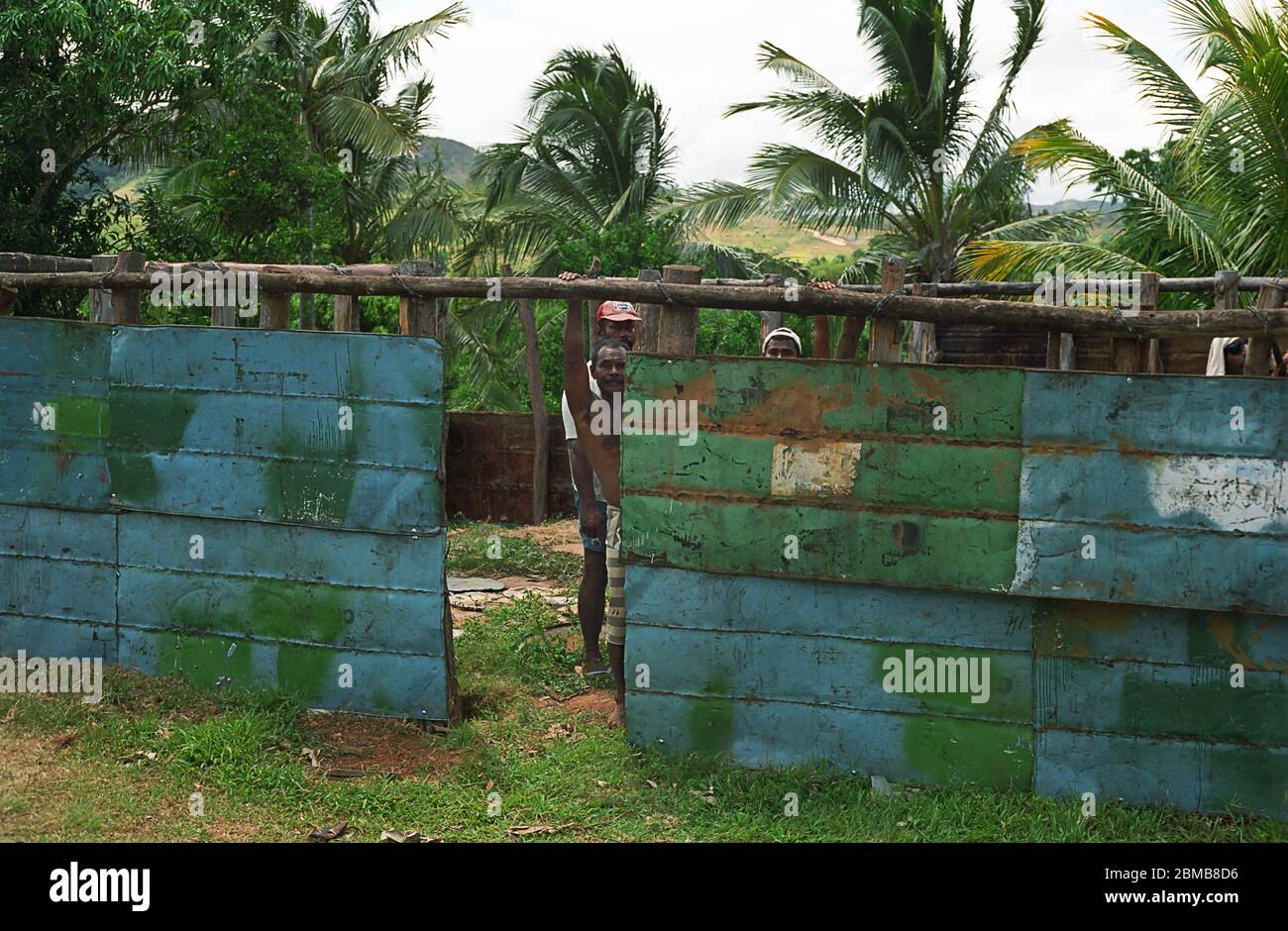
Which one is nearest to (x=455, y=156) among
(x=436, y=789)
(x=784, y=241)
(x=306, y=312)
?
(x=784, y=241)

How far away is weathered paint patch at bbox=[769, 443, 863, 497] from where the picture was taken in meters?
5.29

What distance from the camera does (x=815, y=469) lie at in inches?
210

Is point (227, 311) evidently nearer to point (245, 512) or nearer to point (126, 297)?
point (126, 297)

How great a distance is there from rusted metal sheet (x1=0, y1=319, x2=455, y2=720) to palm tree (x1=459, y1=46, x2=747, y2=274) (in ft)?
63.9

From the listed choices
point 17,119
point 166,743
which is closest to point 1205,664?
point 166,743

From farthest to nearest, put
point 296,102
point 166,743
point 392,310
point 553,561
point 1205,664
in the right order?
point 392,310
point 296,102
point 553,561
point 166,743
point 1205,664

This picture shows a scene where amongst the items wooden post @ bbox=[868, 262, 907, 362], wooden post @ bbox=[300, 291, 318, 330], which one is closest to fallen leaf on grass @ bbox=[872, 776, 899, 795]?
wooden post @ bbox=[868, 262, 907, 362]

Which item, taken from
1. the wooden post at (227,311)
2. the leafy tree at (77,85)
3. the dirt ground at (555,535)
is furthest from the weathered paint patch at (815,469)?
the leafy tree at (77,85)

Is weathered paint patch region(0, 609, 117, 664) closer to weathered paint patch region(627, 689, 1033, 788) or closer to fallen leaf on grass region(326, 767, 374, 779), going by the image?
fallen leaf on grass region(326, 767, 374, 779)

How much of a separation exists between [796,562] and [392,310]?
67.3 feet

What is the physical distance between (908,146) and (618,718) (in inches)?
718

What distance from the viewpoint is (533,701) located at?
6613mm

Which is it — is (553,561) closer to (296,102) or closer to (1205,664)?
(1205,664)

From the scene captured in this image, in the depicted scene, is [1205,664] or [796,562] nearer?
[1205,664]
